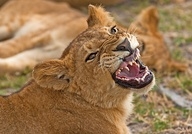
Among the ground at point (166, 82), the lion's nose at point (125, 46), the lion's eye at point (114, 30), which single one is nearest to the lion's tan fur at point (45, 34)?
the ground at point (166, 82)

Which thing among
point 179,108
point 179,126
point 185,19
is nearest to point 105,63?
point 179,126

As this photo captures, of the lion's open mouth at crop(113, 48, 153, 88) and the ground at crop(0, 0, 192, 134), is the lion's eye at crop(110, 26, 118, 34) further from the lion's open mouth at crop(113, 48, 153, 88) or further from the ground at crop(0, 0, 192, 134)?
→ the ground at crop(0, 0, 192, 134)

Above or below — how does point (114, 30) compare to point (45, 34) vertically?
above

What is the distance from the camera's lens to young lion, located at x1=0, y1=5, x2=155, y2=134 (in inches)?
138

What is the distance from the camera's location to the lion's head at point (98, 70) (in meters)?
3.46

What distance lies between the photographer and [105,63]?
346 cm

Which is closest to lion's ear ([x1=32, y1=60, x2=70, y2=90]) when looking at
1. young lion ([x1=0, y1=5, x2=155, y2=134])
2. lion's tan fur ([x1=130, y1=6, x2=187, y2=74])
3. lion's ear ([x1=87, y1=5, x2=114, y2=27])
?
young lion ([x1=0, y1=5, x2=155, y2=134])

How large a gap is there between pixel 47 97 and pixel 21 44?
2559 mm

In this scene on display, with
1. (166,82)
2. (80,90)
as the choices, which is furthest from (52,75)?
(166,82)

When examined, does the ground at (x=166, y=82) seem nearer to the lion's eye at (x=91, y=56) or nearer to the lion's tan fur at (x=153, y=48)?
the lion's tan fur at (x=153, y=48)

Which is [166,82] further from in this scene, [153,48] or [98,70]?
[98,70]

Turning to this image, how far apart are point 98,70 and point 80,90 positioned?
160 mm

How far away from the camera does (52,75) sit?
356cm

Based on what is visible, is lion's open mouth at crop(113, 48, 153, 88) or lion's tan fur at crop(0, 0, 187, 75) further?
lion's tan fur at crop(0, 0, 187, 75)
